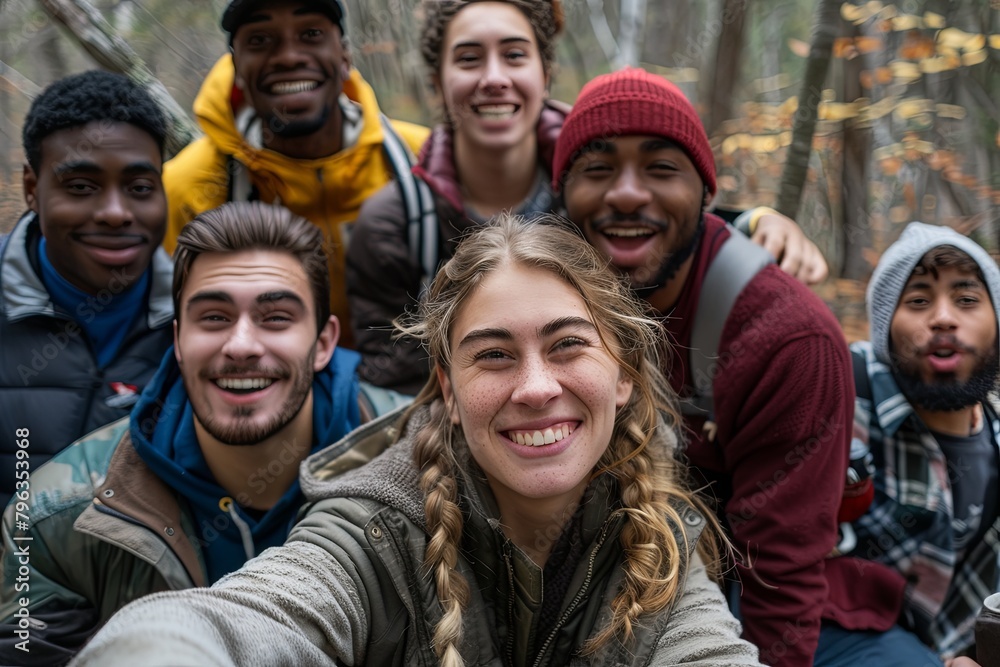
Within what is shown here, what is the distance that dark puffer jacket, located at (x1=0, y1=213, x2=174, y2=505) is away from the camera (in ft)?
12.4

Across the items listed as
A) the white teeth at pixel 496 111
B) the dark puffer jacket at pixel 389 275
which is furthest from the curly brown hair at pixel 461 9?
the dark puffer jacket at pixel 389 275

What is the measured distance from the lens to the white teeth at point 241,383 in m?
3.51

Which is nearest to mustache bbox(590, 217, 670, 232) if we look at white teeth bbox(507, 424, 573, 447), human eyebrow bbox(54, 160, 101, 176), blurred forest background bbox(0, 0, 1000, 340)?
white teeth bbox(507, 424, 573, 447)

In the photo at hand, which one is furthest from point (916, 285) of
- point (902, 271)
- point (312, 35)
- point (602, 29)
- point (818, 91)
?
point (602, 29)

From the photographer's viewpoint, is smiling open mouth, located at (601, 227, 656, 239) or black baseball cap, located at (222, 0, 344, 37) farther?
black baseball cap, located at (222, 0, 344, 37)

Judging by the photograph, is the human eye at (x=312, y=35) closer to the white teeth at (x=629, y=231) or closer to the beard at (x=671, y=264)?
the white teeth at (x=629, y=231)

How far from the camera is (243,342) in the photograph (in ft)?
11.4

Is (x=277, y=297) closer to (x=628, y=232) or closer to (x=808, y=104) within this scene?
(x=628, y=232)

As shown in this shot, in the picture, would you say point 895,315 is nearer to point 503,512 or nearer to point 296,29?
point 503,512

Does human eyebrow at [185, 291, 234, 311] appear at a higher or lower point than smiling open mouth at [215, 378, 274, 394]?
higher

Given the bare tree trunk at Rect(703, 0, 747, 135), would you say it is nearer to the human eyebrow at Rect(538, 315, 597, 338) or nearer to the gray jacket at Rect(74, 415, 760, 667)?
the human eyebrow at Rect(538, 315, 597, 338)

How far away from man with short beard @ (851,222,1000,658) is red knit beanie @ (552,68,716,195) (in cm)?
115

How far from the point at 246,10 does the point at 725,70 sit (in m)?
5.32

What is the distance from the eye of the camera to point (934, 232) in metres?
4.04
